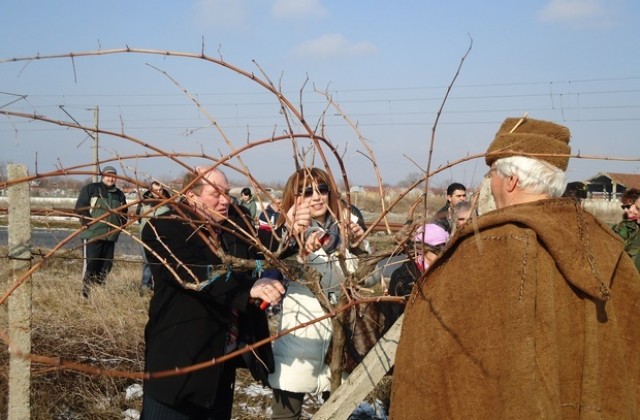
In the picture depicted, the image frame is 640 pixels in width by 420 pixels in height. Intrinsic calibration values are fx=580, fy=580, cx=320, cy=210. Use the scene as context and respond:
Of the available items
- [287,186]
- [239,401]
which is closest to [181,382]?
[287,186]

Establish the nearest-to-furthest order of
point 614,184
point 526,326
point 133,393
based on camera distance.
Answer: point 526,326 → point 133,393 → point 614,184

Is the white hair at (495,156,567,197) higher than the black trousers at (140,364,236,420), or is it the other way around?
the white hair at (495,156,567,197)

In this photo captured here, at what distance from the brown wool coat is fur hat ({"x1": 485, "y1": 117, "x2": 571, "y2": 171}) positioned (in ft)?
0.51

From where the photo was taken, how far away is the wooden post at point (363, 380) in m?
2.19

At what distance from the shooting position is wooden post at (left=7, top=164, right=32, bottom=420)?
2.30 metres

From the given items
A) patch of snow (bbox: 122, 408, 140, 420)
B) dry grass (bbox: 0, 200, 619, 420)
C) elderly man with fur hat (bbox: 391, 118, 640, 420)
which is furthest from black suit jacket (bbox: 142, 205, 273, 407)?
patch of snow (bbox: 122, 408, 140, 420)

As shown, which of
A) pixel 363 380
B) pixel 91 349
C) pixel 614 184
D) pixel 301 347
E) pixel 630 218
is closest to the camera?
pixel 363 380

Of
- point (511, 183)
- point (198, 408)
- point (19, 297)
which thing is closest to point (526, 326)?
point (511, 183)

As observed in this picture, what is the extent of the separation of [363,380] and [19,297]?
1.39 metres

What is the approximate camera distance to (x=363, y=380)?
7.23ft

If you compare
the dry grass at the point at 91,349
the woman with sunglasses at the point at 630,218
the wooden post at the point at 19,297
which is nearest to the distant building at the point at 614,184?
the woman with sunglasses at the point at 630,218

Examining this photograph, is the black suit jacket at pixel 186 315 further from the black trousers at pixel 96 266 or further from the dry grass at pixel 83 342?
the black trousers at pixel 96 266

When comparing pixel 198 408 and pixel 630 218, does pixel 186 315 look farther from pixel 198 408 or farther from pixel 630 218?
pixel 630 218

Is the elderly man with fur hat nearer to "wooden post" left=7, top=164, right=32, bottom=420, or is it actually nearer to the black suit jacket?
the black suit jacket
